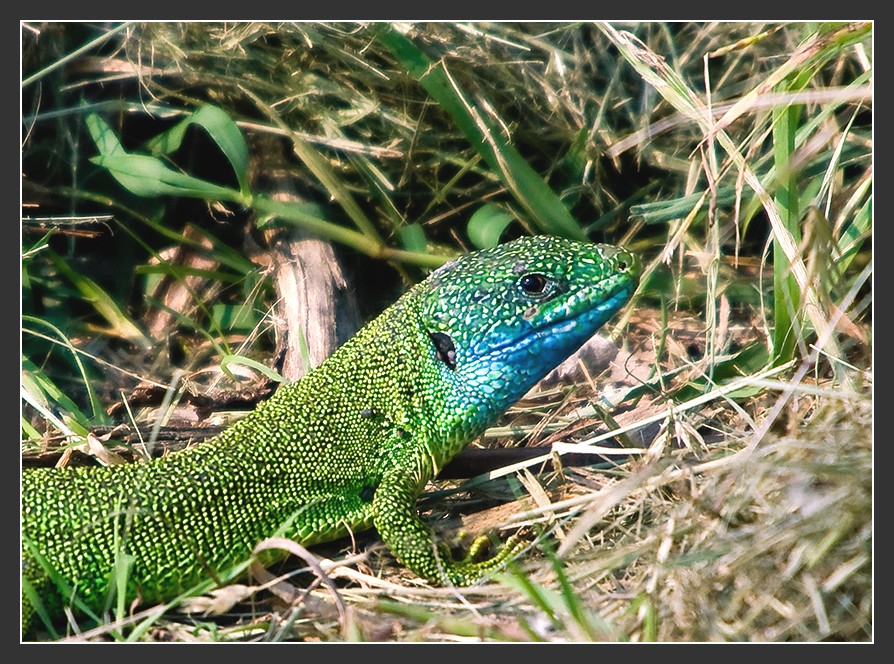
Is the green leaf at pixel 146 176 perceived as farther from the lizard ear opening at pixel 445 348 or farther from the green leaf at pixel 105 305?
the lizard ear opening at pixel 445 348

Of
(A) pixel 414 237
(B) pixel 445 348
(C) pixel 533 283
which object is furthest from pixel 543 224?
(B) pixel 445 348

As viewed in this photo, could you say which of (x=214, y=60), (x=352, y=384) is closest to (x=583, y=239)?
(x=352, y=384)

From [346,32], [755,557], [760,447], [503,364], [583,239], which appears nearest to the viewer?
[755,557]

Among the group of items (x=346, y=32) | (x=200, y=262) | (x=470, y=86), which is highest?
(x=346, y=32)

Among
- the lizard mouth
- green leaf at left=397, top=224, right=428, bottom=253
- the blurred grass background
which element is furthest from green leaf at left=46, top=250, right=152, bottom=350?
the lizard mouth

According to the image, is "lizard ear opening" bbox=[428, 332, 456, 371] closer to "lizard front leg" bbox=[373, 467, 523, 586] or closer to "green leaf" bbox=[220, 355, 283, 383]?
"lizard front leg" bbox=[373, 467, 523, 586]

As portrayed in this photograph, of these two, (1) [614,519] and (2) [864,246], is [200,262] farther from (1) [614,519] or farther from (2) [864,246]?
(2) [864,246]
